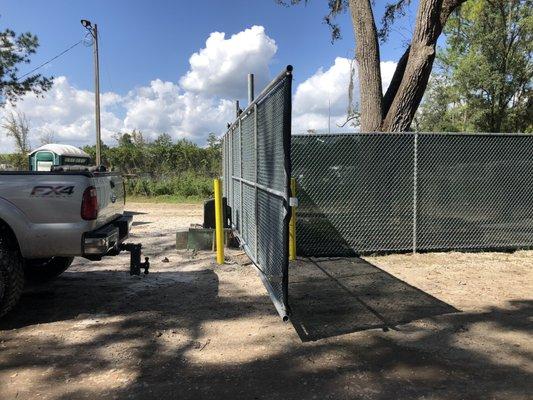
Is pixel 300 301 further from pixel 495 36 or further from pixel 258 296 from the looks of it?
pixel 495 36

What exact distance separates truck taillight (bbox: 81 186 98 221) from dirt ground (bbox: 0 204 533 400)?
44.6 inches

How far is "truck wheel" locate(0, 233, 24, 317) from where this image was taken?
4637 mm

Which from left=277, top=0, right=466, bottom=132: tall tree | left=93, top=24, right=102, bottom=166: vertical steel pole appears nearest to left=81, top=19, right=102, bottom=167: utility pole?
left=93, top=24, right=102, bottom=166: vertical steel pole

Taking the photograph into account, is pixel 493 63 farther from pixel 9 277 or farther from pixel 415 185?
pixel 9 277

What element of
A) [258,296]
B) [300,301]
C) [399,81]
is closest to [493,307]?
[300,301]

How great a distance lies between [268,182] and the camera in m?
5.32

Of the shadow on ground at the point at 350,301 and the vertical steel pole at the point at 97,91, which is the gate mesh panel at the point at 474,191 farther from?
the vertical steel pole at the point at 97,91

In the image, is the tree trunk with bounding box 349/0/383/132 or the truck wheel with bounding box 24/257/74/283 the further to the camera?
the tree trunk with bounding box 349/0/383/132

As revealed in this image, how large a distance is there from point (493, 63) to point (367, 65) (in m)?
18.8

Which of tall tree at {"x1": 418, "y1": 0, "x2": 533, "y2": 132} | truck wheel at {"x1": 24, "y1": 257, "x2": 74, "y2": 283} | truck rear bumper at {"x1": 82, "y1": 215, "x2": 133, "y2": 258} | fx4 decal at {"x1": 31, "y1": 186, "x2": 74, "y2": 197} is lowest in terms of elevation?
truck wheel at {"x1": 24, "y1": 257, "x2": 74, "y2": 283}

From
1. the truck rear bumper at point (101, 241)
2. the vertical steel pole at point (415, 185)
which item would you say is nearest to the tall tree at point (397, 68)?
the vertical steel pole at point (415, 185)

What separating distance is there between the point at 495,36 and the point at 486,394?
26.3 m

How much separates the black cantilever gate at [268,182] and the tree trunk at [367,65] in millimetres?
3591

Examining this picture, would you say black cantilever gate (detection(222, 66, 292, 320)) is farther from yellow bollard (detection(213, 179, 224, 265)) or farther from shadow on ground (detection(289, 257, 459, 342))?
shadow on ground (detection(289, 257, 459, 342))
